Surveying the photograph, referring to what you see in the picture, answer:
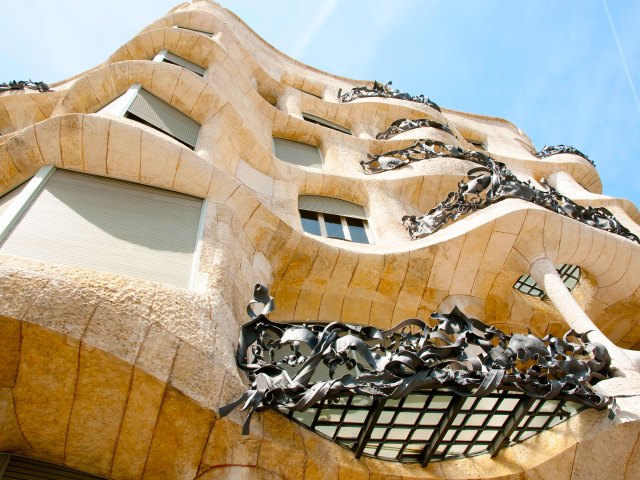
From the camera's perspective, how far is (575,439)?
5566mm

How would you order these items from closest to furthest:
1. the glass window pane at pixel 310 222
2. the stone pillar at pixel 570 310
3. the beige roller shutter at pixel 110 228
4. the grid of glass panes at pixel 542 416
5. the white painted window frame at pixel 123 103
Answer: the grid of glass panes at pixel 542 416 → the beige roller shutter at pixel 110 228 → the stone pillar at pixel 570 310 → the white painted window frame at pixel 123 103 → the glass window pane at pixel 310 222

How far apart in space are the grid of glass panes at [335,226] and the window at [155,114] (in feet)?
8.57

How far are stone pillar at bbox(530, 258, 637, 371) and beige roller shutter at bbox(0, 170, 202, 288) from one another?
16.9ft

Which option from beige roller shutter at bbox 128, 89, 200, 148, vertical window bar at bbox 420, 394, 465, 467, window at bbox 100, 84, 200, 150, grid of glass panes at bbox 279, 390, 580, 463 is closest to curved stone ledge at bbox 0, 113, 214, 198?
window at bbox 100, 84, 200, 150

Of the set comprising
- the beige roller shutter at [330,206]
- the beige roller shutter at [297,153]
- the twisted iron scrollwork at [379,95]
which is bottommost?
the beige roller shutter at [330,206]

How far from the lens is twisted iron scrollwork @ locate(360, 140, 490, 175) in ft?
43.6

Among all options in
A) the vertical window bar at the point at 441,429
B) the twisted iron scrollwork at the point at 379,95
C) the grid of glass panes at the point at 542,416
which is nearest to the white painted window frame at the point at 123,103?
the vertical window bar at the point at 441,429

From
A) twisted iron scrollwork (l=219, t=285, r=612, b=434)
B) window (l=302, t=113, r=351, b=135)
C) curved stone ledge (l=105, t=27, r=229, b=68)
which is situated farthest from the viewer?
window (l=302, t=113, r=351, b=135)

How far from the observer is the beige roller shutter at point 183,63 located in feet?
45.8

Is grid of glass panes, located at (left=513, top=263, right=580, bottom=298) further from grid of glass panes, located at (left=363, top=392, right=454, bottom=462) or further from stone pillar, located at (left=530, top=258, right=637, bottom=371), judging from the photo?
grid of glass panes, located at (left=363, top=392, right=454, bottom=462)

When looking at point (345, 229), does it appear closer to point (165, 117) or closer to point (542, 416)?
point (165, 117)

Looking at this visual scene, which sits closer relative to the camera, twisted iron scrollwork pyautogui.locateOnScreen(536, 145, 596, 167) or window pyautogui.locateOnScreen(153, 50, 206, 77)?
window pyautogui.locateOnScreen(153, 50, 206, 77)

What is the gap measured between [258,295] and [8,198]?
3624mm

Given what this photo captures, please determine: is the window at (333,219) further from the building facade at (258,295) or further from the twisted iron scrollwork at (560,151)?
the twisted iron scrollwork at (560,151)
